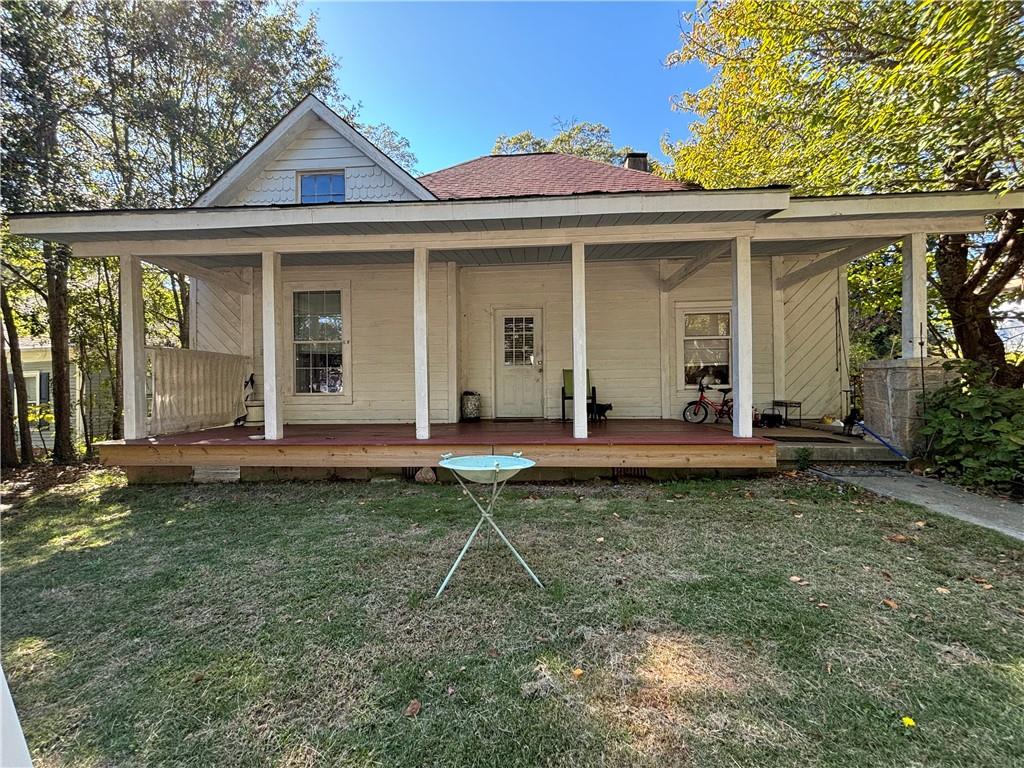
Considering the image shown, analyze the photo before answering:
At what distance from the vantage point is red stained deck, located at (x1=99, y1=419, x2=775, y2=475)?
4.80m

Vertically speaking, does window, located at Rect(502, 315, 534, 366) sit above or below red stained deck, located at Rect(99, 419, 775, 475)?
above

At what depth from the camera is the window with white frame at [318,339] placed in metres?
7.29

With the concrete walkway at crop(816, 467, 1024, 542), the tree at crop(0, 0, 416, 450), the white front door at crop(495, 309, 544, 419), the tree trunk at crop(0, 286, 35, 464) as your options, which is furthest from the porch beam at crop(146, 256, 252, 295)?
the concrete walkway at crop(816, 467, 1024, 542)

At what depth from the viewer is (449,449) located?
16.0 ft

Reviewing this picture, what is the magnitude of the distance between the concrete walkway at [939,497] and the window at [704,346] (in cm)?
244

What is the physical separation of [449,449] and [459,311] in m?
3.04

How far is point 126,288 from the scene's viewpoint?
17.6 feet

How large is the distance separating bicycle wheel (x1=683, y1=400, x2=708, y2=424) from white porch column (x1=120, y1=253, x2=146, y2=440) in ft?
24.7

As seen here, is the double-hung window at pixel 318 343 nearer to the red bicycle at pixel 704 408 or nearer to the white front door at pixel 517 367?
the white front door at pixel 517 367

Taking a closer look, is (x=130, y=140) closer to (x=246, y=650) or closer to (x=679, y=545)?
(x=246, y=650)

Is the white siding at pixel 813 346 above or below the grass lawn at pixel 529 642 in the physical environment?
above

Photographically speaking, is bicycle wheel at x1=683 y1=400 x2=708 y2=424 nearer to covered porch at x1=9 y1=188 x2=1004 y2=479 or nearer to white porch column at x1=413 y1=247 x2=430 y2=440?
covered porch at x1=9 y1=188 x2=1004 y2=479

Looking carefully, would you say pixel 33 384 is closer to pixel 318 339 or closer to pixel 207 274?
pixel 207 274

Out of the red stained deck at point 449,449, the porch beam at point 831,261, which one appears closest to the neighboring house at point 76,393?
the red stained deck at point 449,449
